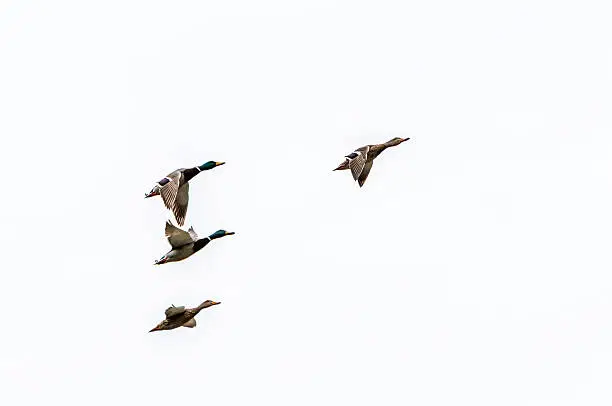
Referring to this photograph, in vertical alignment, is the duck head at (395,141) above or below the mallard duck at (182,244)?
above

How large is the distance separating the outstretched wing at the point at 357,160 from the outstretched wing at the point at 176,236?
652 cm

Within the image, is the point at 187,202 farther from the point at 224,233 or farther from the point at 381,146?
the point at 381,146

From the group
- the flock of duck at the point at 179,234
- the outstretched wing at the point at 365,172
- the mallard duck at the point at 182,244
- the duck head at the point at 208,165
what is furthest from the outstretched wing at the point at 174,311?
the outstretched wing at the point at 365,172

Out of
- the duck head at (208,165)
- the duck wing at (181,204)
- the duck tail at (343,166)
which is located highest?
the duck head at (208,165)

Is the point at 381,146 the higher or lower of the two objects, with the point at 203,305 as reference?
higher

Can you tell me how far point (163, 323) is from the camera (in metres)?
64.3

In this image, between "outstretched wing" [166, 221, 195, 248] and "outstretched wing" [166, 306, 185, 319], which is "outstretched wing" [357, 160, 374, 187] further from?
"outstretched wing" [166, 306, 185, 319]

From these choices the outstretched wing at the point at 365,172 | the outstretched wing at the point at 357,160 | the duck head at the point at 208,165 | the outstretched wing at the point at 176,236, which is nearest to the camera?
the outstretched wing at the point at 176,236

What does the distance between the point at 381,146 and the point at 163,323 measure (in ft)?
32.8

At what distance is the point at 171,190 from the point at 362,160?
24.4 feet

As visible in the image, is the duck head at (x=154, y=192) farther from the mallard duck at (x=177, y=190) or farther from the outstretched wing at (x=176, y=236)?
the outstretched wing at (x=176, y=236)

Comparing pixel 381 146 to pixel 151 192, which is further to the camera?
pixel 381 146

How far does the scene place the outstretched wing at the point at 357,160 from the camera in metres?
66.6

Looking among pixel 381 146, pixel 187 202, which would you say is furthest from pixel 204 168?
pixel 381 146
